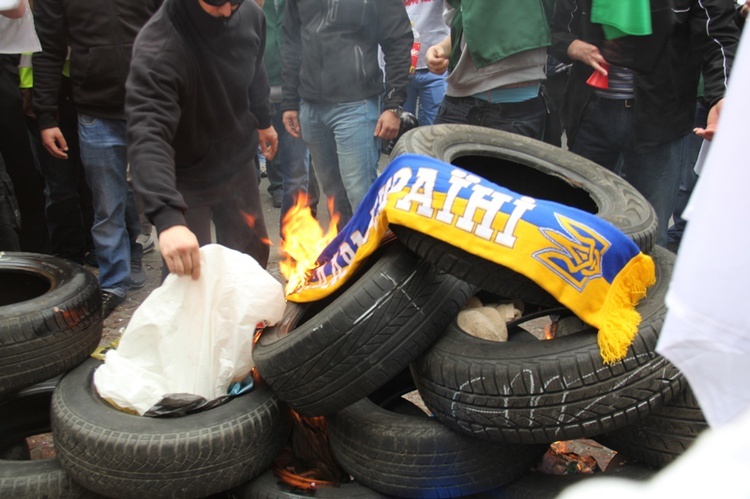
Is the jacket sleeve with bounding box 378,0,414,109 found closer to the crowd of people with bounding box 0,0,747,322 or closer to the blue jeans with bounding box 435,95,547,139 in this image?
the crowd of people with bounding box 0,0,747,322

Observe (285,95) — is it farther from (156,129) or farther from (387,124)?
(156,129)

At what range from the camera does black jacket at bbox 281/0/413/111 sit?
5102 mm

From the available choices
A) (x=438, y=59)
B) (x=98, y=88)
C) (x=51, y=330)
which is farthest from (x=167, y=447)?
(x=98, y=88)

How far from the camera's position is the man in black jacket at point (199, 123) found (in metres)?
3.15

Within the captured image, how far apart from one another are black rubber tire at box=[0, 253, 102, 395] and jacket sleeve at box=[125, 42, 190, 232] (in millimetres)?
582

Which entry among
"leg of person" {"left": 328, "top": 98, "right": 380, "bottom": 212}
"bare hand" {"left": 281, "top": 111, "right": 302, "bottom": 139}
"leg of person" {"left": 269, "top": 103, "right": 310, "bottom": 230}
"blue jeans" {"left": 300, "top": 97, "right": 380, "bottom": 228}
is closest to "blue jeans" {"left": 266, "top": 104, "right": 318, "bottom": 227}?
"leg of person" {"left": 269, "top": 103, "right": 310, "bottom": 230}

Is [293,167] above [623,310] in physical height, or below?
below

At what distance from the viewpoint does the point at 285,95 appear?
5.63 meters

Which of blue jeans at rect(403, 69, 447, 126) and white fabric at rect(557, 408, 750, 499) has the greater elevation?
white fabric at rect(557, 408, 750, 499)

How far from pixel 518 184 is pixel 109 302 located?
2.97 metres

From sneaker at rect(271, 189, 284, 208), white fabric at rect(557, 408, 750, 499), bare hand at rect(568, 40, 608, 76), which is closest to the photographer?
white fabric at rect(557, 408, 750, 499)

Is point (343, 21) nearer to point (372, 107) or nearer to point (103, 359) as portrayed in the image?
point (372, 107)

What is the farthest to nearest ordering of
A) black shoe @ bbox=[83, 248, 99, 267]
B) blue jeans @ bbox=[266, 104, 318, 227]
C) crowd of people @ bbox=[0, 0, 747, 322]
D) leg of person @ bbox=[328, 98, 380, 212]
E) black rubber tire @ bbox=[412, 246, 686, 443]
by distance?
blue jeans @ bbox=[266, 104, 318, 227]
black shoe @ bbox=[83, 248, 99, 267]
leg of person @ bbox=[328, 98, 380, 212]
crowd of people @ bbox=[0, 0, 747, 322]
black rubber tire @ bbox=[412, 246, 686, 443]

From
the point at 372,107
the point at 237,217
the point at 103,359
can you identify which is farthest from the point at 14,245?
the point at 372,107
